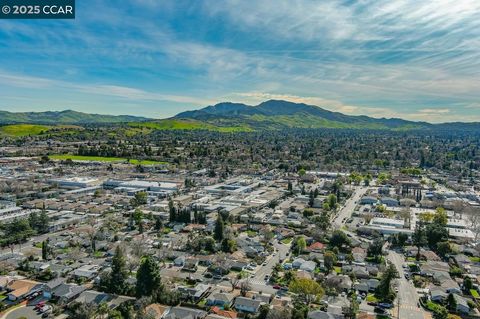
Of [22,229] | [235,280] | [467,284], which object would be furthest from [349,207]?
[22,229]

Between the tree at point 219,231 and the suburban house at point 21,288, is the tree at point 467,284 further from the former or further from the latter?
the suburban house at point 21,288

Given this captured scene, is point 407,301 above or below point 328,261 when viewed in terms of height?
below

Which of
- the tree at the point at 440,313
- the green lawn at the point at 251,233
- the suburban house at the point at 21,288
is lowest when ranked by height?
the green lawn at the point at 251,233

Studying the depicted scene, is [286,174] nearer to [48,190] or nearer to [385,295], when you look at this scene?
[48,190]

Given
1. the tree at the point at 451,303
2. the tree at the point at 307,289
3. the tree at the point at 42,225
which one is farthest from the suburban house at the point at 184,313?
the tree at the point at 42,225

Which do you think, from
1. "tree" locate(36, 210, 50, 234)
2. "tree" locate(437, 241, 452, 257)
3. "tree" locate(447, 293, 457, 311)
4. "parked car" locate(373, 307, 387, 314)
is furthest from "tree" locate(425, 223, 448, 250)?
"tree" locate(36, 210, 50, 234)

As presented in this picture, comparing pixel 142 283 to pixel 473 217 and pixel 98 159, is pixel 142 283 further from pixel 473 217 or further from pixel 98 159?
pixel 98 159

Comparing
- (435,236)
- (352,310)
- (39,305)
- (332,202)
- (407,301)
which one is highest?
(332,202)

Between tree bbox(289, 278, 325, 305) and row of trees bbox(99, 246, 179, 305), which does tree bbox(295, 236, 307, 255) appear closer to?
tree bbox(289, 278, 325, 305)

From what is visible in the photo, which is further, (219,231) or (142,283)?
(219,231)
